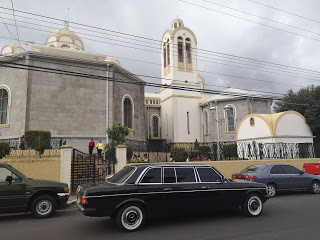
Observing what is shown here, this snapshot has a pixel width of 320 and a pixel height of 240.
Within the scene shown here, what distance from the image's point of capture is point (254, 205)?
681 centimetres

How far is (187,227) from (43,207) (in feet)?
14.4

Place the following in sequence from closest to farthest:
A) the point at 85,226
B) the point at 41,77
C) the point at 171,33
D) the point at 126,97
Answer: the point at 85,226 < the point at 41,77 < the point at 126,97 < the point at 171,33

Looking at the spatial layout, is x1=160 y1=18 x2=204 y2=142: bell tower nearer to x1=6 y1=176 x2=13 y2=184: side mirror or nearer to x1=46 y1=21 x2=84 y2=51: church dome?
x1=46 y1=21 x2=84 y2=51: church dome

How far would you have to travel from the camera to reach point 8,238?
207 inches

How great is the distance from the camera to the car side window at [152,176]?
5932 millimetres

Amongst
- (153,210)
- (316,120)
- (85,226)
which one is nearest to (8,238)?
(85,226)

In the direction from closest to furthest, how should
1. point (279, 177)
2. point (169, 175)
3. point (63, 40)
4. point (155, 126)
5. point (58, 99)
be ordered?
point (169, 175)
point (279, 177)
point (58, 99)
point (63, 40)
point (155, 126)

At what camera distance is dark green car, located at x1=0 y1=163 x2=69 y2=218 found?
6867mm

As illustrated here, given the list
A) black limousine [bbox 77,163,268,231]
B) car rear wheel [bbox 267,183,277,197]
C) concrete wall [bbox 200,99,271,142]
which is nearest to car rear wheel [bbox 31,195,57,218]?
black limousine [bbox 77,163,268,231]

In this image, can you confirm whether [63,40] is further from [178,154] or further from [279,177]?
[279,177]

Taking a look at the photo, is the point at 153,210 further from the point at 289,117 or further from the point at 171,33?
the point at 171,33

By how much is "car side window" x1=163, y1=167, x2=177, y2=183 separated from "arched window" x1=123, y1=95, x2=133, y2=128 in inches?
718

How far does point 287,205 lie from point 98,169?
833cm

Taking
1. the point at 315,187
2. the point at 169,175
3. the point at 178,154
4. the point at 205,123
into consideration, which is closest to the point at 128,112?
the point at 178,154
